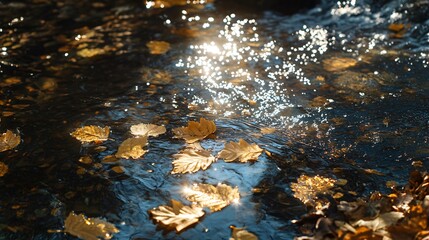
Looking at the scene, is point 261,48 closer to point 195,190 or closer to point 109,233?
point 195,190

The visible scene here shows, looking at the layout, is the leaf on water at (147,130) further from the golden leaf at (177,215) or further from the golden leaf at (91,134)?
the golden leaf at (177,215)

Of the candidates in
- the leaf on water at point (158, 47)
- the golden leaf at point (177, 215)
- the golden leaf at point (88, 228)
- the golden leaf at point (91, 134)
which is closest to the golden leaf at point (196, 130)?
the golden leaf at point (91, 134)

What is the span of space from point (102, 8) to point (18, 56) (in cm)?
135

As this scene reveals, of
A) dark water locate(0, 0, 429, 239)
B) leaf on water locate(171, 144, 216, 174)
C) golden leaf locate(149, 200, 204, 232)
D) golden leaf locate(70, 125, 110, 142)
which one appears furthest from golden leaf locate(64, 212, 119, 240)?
golden leaf locate(70, 125, 110, 142)

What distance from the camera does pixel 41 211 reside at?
2.51m

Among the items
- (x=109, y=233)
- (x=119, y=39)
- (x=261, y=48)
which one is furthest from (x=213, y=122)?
(x=119, y=39)

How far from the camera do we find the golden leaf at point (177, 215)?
2.40 meters

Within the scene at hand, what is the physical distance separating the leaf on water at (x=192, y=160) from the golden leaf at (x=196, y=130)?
0.50 ft

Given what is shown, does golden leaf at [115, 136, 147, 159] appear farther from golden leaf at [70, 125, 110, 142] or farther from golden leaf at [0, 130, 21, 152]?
golden leaf at [0, 130, 21, 152]

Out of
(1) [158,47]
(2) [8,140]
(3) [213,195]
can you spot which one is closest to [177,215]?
(3) [213,195]

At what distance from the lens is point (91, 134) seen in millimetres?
3139

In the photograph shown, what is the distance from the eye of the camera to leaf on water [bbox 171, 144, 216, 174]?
2822 millimetres

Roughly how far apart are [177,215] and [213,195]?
0.24 m

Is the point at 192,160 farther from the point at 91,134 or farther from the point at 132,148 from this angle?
the point at 91,134
